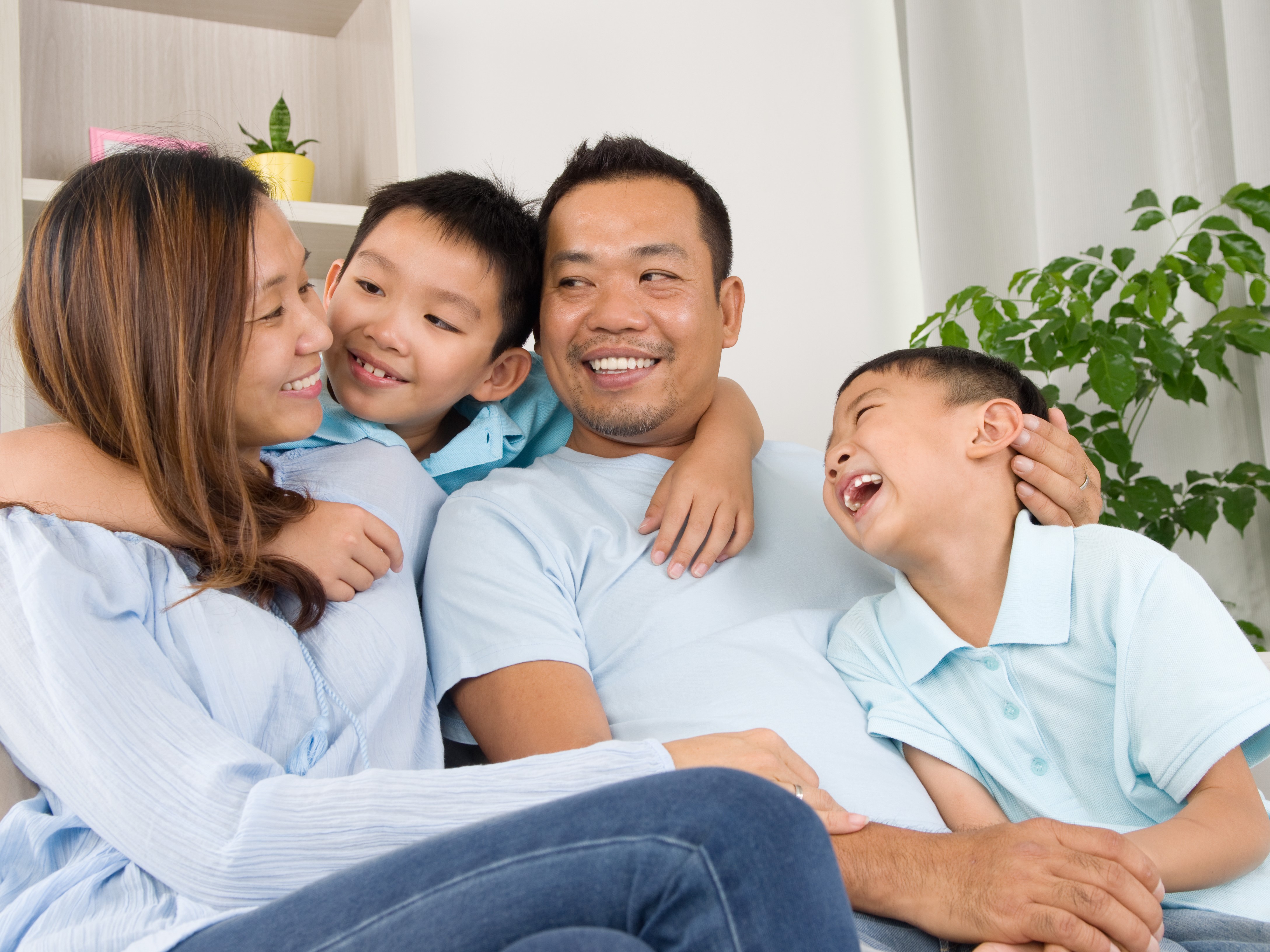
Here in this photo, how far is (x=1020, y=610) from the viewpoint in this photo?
1108 mm

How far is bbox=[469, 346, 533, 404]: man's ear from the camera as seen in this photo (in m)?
1.54

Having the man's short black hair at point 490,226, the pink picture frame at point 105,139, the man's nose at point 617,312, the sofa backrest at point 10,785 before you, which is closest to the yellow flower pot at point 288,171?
the pink picture frame at point 105,139

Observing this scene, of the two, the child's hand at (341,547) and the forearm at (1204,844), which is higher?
the child's hand at (341,547)

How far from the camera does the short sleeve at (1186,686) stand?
3.17 feet

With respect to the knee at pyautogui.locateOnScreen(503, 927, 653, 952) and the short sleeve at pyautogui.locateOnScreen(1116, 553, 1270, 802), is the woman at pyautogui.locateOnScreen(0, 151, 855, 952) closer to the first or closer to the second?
the knee at pyautogui.locateOnScreen(503, 927, 653, 952)

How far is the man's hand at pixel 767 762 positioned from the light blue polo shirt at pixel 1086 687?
0.62 feet

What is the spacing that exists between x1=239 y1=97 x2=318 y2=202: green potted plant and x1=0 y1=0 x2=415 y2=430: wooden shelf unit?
0.23 ft

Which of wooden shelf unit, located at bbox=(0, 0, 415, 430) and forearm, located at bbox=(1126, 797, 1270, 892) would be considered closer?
forearm, located at bbox=(1126, 797, 1270, 892)

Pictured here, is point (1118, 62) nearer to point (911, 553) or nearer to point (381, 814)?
point (911, 553)

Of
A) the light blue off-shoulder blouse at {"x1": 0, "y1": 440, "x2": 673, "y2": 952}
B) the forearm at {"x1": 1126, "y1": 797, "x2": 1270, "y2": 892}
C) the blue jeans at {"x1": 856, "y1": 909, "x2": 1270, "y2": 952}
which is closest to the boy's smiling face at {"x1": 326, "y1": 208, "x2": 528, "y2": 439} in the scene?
the light blue off-shoulder blouse at {"x1": 0, "y1": 440, "x2": 673, "y2": 952}

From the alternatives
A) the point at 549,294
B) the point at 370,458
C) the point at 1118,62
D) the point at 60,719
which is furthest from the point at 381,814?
the point at 1118,62

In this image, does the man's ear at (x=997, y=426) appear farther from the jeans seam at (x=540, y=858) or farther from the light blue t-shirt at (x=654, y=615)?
the jeans seam at (x=540, y=858)

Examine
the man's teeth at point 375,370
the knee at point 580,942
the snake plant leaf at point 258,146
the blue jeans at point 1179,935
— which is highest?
the snake plant leaf at point 258,146

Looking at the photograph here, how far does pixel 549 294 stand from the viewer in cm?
155
